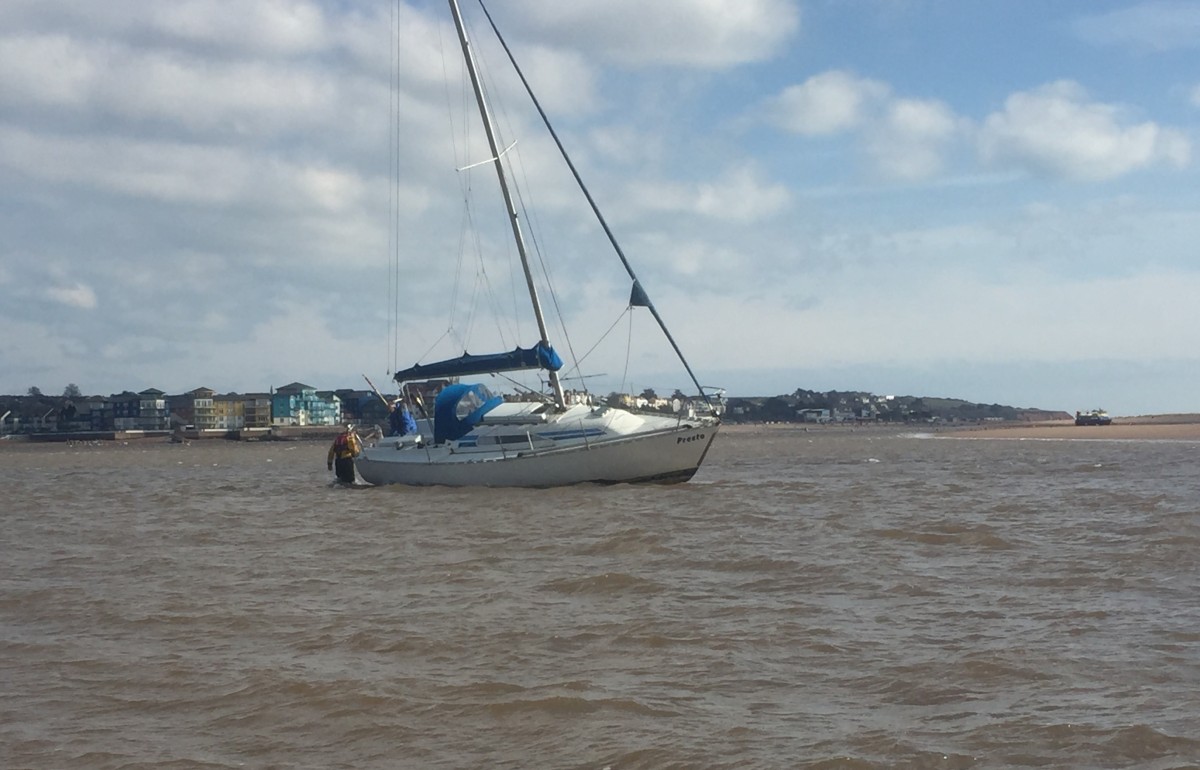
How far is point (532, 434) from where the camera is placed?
29.4 metres

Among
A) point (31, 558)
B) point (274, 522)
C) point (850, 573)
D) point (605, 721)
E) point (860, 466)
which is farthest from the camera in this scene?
point (860, 466)

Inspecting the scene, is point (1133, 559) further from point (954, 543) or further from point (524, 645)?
point (524, 645)

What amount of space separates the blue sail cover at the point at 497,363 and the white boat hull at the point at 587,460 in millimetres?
2238

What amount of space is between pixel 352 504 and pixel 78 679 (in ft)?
60.5

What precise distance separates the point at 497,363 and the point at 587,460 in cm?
494

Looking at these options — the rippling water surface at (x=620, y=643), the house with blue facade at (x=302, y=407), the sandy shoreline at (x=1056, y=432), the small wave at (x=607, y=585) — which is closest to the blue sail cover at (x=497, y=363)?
the rippling water surface at (x=620, y=643)

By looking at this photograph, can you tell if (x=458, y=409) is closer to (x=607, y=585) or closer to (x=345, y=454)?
(x=345, y=454)

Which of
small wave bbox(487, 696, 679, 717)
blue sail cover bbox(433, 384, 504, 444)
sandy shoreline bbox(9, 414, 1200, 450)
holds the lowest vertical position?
small wave bbox(487, 696, 679, 717)

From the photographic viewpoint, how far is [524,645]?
37.2 ft

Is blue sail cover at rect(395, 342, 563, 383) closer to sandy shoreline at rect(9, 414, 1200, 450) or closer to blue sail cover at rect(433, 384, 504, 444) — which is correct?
blue sail cover at rect(433, 384, 504, 444)

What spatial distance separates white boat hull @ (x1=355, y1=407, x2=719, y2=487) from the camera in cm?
2830

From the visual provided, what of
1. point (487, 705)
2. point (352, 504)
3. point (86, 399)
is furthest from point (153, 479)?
point (86, 399)

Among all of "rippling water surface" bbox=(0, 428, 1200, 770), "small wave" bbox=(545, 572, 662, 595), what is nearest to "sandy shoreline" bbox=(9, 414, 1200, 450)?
"rippling water surface" bbox=(0, 428, 1200, 770)

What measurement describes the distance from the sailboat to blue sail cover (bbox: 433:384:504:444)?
3 centimetres
